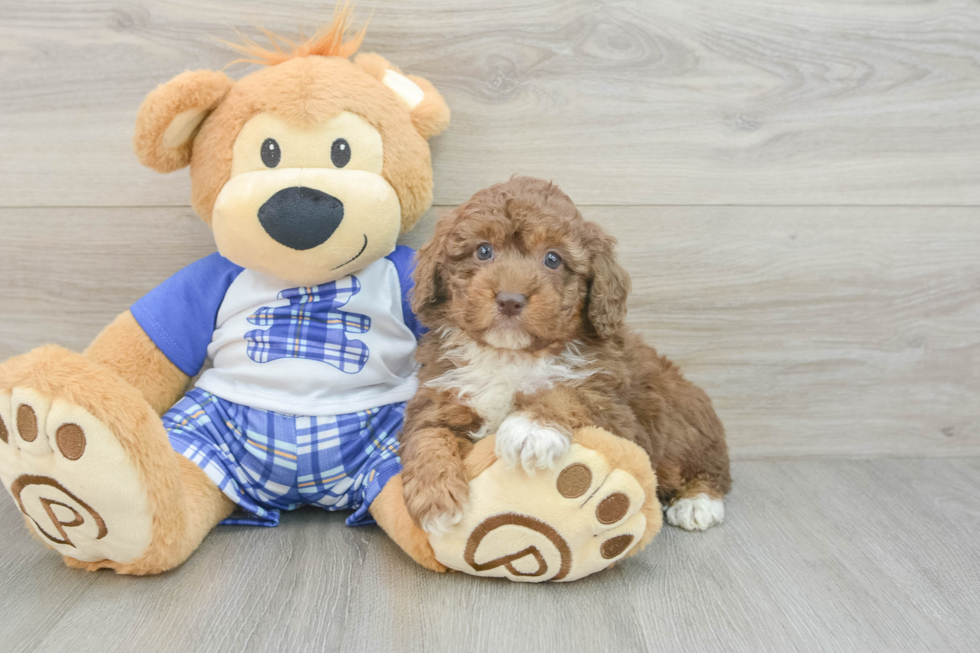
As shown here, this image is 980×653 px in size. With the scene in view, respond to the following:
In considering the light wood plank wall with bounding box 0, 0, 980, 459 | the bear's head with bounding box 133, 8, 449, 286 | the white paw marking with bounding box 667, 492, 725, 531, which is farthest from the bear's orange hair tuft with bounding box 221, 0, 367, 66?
the white paw marking with bounding box 667, 492, 725, 531

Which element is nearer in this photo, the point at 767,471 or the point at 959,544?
the point at 959,544

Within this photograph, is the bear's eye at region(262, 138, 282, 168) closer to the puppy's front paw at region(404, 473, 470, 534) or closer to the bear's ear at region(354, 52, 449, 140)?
the bear's ear at region(354, 52, 449, 140)

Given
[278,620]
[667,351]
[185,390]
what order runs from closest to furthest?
1. [278,620]
2. [185,390]
3. [667,351]

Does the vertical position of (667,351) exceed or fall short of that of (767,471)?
it exceeds it

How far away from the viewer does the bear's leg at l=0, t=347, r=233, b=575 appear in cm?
108

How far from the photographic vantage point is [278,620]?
1.08m

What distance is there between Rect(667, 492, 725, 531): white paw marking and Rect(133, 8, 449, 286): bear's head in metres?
0.79

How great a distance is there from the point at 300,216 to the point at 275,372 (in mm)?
314

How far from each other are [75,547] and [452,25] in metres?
1.25

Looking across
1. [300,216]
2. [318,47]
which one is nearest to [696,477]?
[300,216]

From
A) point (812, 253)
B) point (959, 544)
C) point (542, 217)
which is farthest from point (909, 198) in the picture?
point (542, 217)

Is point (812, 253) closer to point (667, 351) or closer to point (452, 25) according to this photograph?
point (667, 351)

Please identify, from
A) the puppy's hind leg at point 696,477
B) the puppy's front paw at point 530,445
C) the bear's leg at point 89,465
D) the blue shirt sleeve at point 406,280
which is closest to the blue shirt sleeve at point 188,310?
the bear's leg at point 89,465

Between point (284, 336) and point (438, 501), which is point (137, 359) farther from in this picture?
point (438, 501)
